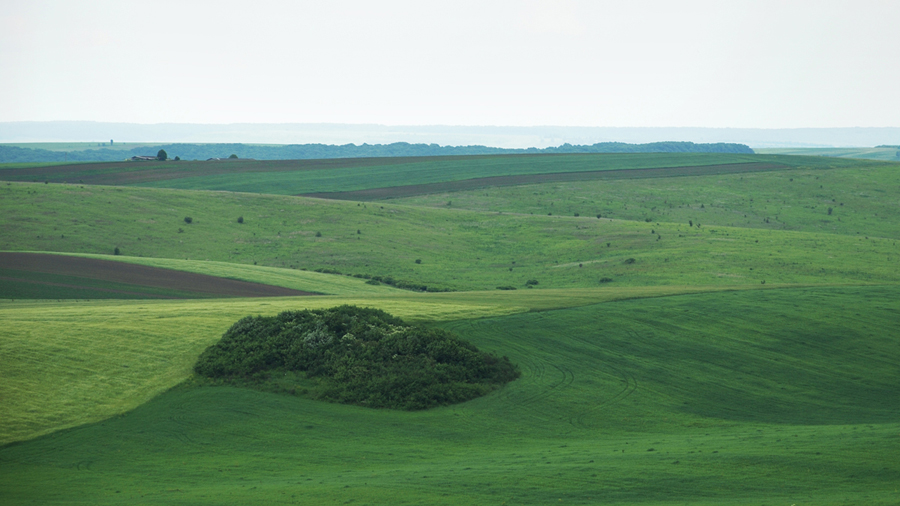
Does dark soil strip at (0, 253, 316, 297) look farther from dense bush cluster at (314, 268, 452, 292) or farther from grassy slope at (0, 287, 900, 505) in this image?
grassy slope at (0, 287, 900, 505)

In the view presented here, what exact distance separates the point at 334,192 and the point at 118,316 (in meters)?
78.0

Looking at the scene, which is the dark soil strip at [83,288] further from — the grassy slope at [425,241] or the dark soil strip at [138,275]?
the grassy slope at [425,241]

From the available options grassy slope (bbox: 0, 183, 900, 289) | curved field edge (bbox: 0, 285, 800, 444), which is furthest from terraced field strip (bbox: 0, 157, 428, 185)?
curved field edge (bbox: 0, 285, 800, 444)

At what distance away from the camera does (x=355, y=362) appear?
3011cm

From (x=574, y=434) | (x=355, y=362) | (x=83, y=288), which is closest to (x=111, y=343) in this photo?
(x=355, y=362)

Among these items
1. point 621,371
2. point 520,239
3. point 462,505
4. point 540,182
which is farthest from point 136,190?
point 462,505

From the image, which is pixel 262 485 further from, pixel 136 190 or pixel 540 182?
pixel 540 182

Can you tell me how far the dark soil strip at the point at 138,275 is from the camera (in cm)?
5141

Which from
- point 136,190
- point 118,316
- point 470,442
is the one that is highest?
point 136,190

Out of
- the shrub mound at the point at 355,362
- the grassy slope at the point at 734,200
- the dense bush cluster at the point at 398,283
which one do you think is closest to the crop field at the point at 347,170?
the grassy slope at the point at 734,200

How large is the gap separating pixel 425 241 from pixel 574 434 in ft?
181

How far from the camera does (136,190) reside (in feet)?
298

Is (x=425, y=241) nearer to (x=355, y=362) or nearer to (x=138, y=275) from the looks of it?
(x=138, y=275)

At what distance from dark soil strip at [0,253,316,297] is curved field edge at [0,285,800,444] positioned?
8638mm
